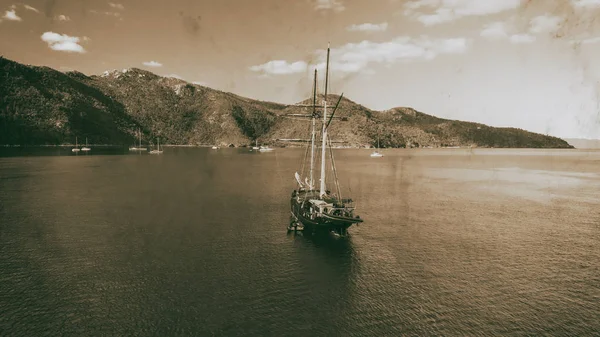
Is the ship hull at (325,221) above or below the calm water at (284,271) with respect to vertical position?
above

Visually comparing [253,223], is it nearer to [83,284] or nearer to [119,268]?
[119,268]

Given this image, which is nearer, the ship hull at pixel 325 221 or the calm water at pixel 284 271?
the calm water at pixel 284 271

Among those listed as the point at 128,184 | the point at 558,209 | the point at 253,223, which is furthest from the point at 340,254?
the point at 128,184

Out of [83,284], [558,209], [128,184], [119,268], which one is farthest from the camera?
[128,184]

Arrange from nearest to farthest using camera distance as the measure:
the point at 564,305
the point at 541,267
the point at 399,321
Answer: the point at 399,321
the point at 564,305
the point at 541,267

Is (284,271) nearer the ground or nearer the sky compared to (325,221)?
nearer the ground

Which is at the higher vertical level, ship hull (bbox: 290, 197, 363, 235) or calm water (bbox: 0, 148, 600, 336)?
ship hull (bbox: 290, 197, 363, 235)

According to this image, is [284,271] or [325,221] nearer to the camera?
[284,271]

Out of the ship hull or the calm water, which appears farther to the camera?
the ship hull
